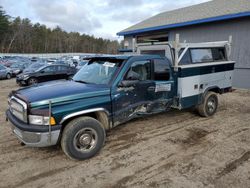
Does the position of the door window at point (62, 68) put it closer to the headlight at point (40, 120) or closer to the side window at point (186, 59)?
the side window at point (186, 59)

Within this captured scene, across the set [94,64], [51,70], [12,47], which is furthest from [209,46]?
[12,47]

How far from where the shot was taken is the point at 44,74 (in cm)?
1458

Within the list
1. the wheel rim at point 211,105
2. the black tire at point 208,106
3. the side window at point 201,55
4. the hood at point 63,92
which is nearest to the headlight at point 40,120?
the hood at point 63,92

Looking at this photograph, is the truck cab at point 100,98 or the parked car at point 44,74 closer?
the truck cab at point 100,98

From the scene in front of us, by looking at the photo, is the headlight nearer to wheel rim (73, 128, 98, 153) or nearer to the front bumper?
the front bumper

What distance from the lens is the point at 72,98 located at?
12.7 feet

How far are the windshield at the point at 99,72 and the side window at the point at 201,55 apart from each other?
2.50 metres

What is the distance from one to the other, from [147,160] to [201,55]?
380cm

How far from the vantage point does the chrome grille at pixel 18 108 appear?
12.1 ft

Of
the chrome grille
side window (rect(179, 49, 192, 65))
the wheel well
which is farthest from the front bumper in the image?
side window (rect(179, 49, 192, 65))

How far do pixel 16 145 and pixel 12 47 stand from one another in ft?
282

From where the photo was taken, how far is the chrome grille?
3.69 metres

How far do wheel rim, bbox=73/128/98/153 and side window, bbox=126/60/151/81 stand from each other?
1469 mm

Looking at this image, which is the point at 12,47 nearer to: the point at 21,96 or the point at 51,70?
the point at 51,70
